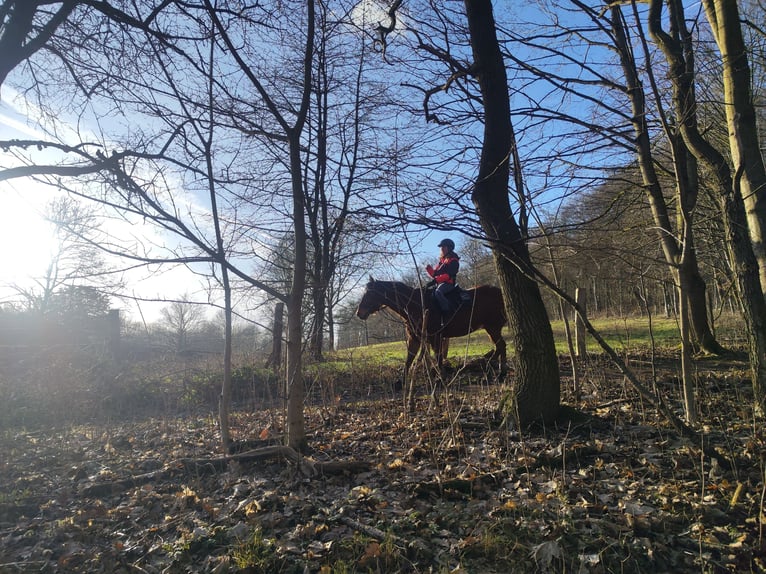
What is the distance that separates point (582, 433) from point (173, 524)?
4103 millimetres

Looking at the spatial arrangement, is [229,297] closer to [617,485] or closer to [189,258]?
[189,258]

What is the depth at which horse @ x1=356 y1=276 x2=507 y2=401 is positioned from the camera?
8.66m

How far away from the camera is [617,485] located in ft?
12.2

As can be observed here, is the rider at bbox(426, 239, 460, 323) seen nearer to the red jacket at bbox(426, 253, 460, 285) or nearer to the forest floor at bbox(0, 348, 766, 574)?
the red jacket at bbox(426, 253, 460, 285)

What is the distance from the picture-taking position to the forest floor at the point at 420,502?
2900 millimetres

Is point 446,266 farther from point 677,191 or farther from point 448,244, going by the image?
point 677,191

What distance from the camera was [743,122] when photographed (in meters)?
5.05

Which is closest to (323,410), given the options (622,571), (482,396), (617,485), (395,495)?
(482,396)

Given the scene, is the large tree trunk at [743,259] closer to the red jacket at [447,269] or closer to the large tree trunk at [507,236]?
the large tree trunk at [507,236]

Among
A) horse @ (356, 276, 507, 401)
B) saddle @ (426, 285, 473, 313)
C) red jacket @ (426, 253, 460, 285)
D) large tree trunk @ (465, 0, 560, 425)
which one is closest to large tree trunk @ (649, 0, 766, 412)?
large tree trunk @ (465, 0, 560, 425)

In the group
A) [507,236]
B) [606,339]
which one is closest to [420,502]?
[507,236]

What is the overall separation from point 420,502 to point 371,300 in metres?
5.71

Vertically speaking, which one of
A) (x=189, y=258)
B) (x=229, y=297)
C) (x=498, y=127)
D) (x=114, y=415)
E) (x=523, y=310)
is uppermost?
(x=498, y=127)

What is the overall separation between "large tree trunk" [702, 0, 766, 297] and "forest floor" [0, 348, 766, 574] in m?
2.16
